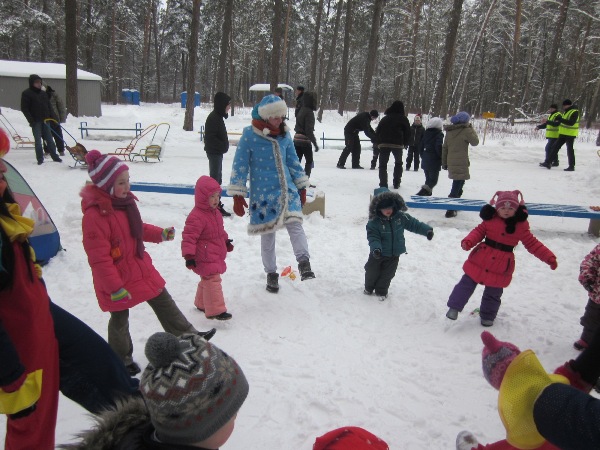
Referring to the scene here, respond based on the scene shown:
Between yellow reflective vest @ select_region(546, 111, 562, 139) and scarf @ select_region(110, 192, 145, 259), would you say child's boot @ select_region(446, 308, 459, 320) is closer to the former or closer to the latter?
scarf @ select_region(110, 192, 145, 259)

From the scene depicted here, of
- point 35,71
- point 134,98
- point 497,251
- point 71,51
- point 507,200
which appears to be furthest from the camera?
point 134,98

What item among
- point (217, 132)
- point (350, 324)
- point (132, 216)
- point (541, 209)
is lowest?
point (350, 324)

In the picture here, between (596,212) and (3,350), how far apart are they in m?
7.72

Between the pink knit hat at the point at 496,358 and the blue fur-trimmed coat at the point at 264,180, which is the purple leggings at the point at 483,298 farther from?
the pink knit hat at the point at 496,358

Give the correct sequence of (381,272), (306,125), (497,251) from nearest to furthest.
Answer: (497,251) < (381,272) < (306,125)

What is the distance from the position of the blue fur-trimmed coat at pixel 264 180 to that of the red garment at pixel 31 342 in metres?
2.46

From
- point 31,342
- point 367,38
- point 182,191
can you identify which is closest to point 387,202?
point 31,342

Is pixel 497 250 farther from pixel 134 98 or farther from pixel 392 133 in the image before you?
pixel 134 98

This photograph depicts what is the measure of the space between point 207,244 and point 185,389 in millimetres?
2631

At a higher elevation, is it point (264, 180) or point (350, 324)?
point (264, 180)

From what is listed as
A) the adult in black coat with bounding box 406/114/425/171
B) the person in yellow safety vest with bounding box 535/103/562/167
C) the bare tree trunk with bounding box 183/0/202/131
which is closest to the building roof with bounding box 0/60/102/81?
the bare tree trunk with bounding box 183/0/202/131

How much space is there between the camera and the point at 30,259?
1.98 metres

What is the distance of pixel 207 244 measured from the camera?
3.90m

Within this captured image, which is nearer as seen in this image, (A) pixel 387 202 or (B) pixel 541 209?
(A) pixel 387 202
